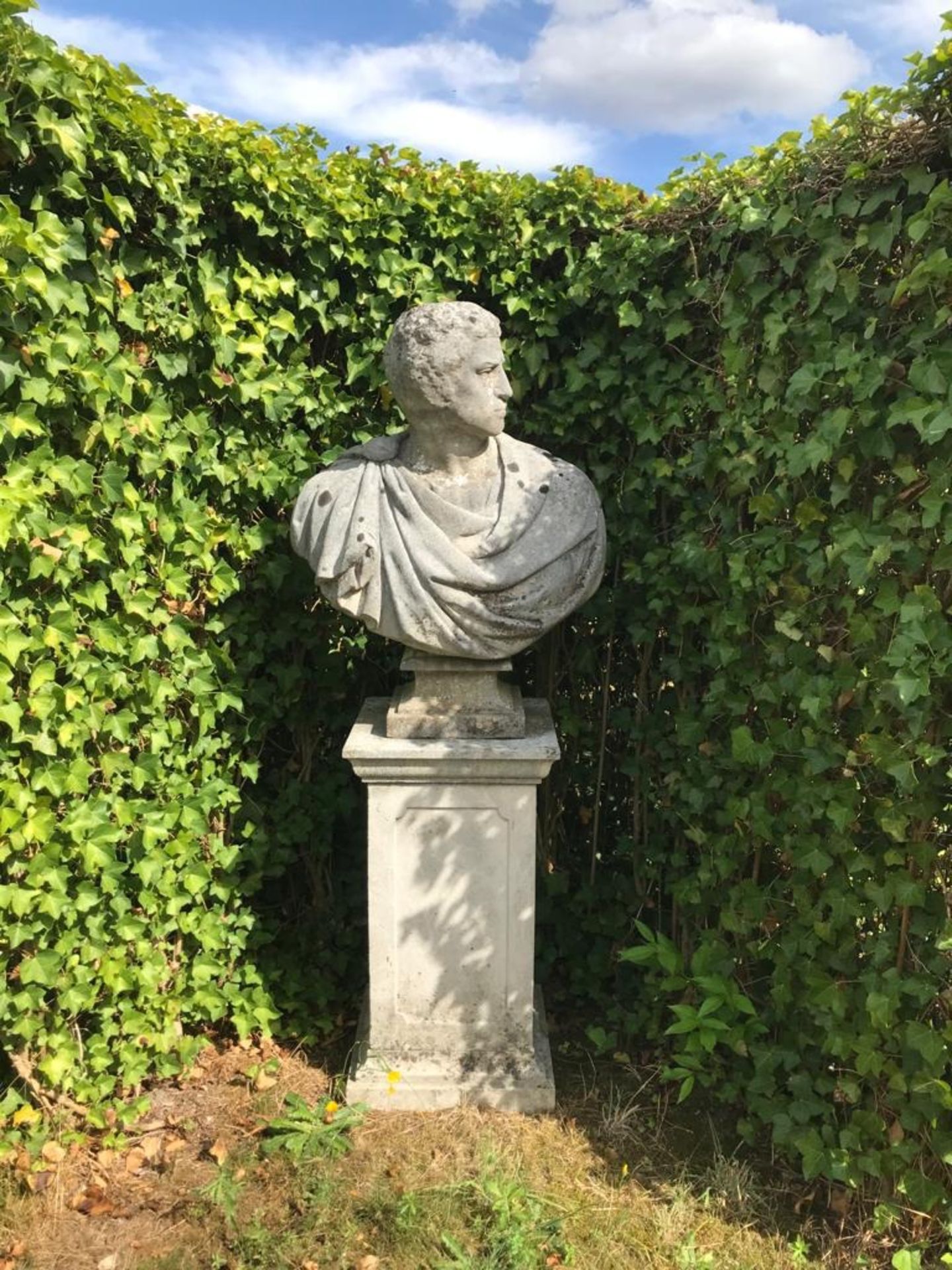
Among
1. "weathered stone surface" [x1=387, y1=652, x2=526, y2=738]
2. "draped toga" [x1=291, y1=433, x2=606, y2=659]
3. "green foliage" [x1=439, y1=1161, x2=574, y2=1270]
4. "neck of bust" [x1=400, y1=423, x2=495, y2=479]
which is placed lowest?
"green foliage" [x1=439, y1=1161, x2=574, y2=1270]

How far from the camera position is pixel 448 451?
3.12 meters

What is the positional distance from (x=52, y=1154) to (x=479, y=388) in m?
2.68

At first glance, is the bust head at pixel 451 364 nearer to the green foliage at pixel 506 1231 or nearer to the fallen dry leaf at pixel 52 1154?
the green foliage at pixel 506 1231

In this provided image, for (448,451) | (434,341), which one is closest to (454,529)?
(448,451)

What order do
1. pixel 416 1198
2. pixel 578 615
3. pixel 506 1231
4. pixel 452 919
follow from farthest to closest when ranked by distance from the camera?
pixel 578 615 → pixel 452 919 → pixel 416 1198 → pixel 506 1231

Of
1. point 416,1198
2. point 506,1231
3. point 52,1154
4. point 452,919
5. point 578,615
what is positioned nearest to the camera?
point 506,1231

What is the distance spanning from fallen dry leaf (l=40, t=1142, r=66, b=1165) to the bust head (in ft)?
8.30

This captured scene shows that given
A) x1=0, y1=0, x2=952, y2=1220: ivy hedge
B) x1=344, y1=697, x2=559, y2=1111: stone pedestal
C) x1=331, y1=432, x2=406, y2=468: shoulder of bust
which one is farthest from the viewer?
x1=331, y1=432, x2=406, y2=468: shoulder of bust

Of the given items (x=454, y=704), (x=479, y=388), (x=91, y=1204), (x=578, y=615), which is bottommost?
(x=91, y=1204)

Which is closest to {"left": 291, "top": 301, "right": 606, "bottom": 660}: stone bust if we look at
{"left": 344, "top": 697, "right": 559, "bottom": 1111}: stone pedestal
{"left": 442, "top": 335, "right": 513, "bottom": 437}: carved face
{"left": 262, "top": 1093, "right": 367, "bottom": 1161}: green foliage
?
{"left": 442, "top": 335, "right": 513, "bottom": 437}: carved face

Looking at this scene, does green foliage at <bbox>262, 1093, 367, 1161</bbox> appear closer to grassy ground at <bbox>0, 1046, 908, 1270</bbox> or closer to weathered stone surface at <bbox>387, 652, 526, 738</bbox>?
grassy ground at <bbox>0, 1046, 908, 1270</bbox>

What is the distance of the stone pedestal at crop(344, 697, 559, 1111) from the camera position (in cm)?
313

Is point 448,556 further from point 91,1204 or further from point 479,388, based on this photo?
point 91,1204

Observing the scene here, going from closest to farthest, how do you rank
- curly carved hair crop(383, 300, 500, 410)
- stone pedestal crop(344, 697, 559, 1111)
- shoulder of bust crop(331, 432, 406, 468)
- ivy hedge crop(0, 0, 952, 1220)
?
ivy hedge crop(0, 0, 952, 1220)
curly carved hair crop(383, 300, 500, 410)
stone pedestal crop(344, 697, 559, 1111)
shoulder of bust crop(331, 432, 406, 468)
